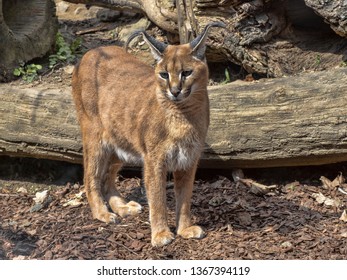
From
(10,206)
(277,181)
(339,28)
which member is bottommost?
(10,206)

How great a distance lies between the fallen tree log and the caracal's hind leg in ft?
1.80

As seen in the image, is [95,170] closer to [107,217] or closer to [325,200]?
[107,217]

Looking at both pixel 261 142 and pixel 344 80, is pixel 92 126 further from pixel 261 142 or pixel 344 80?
pixel 344 80

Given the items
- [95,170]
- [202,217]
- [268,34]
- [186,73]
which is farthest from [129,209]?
[268,34]

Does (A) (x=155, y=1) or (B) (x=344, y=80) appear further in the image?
(A) (x=155, y=1)

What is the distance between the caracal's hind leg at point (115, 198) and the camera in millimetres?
7293

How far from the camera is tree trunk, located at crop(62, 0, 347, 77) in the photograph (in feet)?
27.4

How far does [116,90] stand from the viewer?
712cm

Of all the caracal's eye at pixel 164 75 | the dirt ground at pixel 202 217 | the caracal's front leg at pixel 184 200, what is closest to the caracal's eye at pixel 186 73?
the caracal's eye at pixel 164 75

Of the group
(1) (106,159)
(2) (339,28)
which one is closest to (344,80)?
(2) (339,28)

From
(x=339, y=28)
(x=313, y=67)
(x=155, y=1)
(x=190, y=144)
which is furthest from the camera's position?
(x=155, y=1)

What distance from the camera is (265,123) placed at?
24.0 ft

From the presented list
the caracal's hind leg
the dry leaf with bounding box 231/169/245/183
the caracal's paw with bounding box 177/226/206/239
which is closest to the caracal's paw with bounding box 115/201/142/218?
the caracal's hind leg

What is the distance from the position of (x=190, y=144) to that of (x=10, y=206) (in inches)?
101
